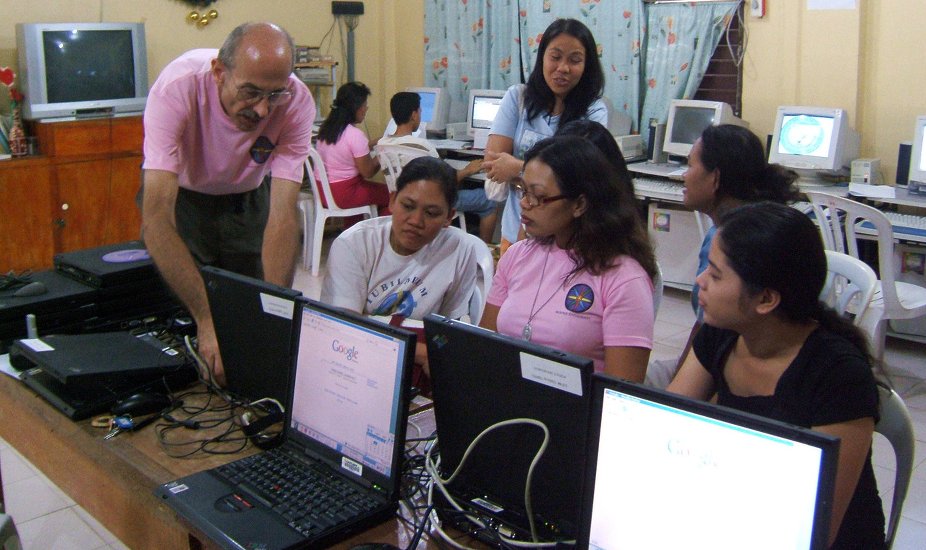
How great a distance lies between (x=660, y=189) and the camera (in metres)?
4.82

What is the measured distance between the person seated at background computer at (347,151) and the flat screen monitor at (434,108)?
0.90 metres

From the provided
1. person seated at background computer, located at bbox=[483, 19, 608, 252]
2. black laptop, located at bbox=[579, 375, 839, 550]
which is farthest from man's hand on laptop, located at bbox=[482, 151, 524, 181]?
black laptop, located at bbox=[579, 375, 839, 550]

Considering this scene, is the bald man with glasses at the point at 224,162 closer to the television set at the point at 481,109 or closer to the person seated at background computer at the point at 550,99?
the person seated at background computer at the point at 550,99

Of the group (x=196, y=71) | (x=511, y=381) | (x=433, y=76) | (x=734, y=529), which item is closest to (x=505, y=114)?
(x=196, y=71)

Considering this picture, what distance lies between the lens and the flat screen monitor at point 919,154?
13.8ft

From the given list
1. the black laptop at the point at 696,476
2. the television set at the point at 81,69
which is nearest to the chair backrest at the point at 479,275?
the black laptop at the point at 696,476

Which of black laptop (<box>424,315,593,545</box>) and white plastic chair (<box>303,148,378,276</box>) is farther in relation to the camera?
white plastic chair (<box>303,148,378,276</box>)

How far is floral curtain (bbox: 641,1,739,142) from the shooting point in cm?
500

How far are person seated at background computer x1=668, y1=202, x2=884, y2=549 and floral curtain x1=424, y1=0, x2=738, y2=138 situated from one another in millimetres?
3943

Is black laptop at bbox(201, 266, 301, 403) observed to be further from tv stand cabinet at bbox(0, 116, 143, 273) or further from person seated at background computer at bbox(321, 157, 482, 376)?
tv stand cabinet at bbox(0, 116, 143, 273)

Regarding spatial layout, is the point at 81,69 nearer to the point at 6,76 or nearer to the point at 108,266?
the point at 6,76

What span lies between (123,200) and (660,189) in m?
3.27

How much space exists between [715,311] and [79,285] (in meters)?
1.60

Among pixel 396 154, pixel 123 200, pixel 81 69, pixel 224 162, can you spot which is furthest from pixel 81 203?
pixel 224 162
